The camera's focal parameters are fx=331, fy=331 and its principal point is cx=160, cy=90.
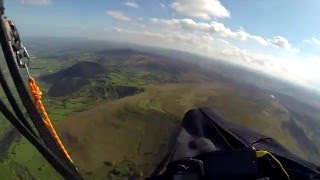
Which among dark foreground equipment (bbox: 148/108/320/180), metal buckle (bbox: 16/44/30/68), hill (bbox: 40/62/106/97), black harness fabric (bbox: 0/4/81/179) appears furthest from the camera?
hill (bbox: 40/62/106/97)

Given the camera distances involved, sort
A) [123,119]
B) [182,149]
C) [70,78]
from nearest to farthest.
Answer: [182,149] → [123,119] → [70,78]

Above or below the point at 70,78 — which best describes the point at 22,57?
above

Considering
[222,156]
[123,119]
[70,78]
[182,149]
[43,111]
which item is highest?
[43,111]

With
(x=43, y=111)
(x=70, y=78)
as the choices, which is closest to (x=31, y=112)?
(x=43, y=111)

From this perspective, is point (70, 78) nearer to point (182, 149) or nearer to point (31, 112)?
point (182, 149)

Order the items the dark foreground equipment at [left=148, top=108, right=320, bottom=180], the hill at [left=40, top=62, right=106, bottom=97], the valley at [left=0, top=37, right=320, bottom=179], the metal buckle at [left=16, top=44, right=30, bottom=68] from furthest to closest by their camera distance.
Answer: the hill at [left=40, top=62, right=106, bottom=97] → the valley at [left=0, top=37, right=320, bottom=179] → the dark foreground equipment at [left=148, top=108, right=320, bottom=180] → the metal buckle at [left=16, top=44, right=30, bottom=68]

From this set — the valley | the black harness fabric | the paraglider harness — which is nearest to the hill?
the valley

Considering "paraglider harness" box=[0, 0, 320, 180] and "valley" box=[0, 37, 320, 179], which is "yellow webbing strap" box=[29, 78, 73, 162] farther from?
"valley" box=[0, 37, 320, 179]

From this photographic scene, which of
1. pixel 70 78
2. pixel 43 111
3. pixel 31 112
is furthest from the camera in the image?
pixel 70 78
